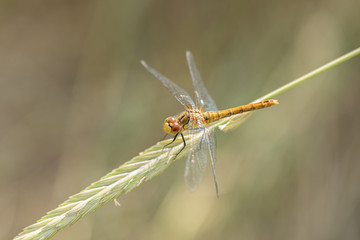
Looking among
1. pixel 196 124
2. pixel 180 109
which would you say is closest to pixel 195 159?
pixel 196 124

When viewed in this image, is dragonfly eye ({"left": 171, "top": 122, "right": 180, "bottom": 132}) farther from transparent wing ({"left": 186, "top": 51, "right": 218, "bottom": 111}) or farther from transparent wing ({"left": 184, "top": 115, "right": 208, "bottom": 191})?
transparent wing ({"left": 186, "top": 51, "right": 218, "bottom": 111})

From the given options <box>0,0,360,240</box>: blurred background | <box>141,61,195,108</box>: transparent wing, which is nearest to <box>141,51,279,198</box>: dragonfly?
<box>141,61,195,108</box>: transparent wing

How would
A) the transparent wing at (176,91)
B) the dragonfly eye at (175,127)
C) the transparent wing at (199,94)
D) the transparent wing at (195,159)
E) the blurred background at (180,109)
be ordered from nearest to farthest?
the transparent wing at (195,159) → the dragonfly eye at (175,127) → the transparent wing at (176,91) → the transparent wing at (199,94) → the blurred background at (180,109)

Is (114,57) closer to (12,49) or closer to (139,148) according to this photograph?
(139,148)

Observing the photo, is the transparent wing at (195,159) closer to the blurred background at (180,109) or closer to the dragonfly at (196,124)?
the dragonfly at (196,124)

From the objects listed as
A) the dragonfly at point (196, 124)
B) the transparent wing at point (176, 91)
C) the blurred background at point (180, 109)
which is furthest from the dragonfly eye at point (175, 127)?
the blurred background at point (180, 109)
